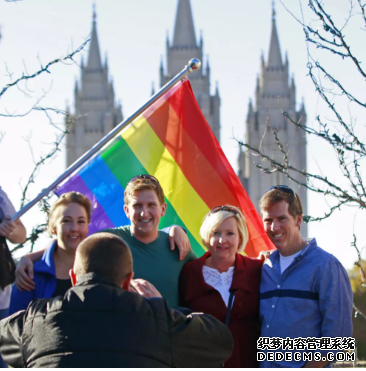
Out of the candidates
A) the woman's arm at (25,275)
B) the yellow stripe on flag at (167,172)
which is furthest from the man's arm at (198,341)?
the yellow stripe on flag at (167,172)

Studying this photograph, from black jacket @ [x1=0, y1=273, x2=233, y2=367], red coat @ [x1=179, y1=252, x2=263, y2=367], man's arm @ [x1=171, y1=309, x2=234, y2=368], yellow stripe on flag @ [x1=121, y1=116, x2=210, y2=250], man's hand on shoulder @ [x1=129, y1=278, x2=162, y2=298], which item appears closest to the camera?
black jacket @ [x1=0, y1=273, x2=233, y2=367]

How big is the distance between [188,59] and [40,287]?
1746 inches

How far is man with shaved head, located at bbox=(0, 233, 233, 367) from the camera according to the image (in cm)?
215

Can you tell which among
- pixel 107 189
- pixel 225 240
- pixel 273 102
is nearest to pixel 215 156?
pixel 107 189

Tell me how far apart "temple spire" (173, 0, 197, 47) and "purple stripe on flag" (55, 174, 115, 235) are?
43548 millimetres

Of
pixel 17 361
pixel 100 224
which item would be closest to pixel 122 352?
pixel 17 361

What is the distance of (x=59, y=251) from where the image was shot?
3.31 meters

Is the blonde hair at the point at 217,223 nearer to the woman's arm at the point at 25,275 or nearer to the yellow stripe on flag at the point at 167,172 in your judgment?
the woman's arm at the point at 25,275

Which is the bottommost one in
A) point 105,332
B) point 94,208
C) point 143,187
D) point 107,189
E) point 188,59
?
point 105,332

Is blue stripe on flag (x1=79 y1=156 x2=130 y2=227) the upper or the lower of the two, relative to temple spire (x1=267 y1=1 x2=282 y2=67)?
lower

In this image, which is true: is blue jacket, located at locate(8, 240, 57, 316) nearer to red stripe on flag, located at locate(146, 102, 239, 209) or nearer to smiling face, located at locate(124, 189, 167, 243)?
smiling face, located at locate(124, 189, 167, 243)

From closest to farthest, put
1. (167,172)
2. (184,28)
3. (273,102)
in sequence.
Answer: (167,172) < (273,102) < (184,28)

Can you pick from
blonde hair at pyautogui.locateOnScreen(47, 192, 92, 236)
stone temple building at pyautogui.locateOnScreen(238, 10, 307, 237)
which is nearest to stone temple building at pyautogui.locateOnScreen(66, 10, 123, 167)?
stone temple building at pyautogui.locateOnScreen(238, 10, 307, 237)

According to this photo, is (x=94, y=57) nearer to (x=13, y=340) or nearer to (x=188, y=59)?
(x=188, y=59)
